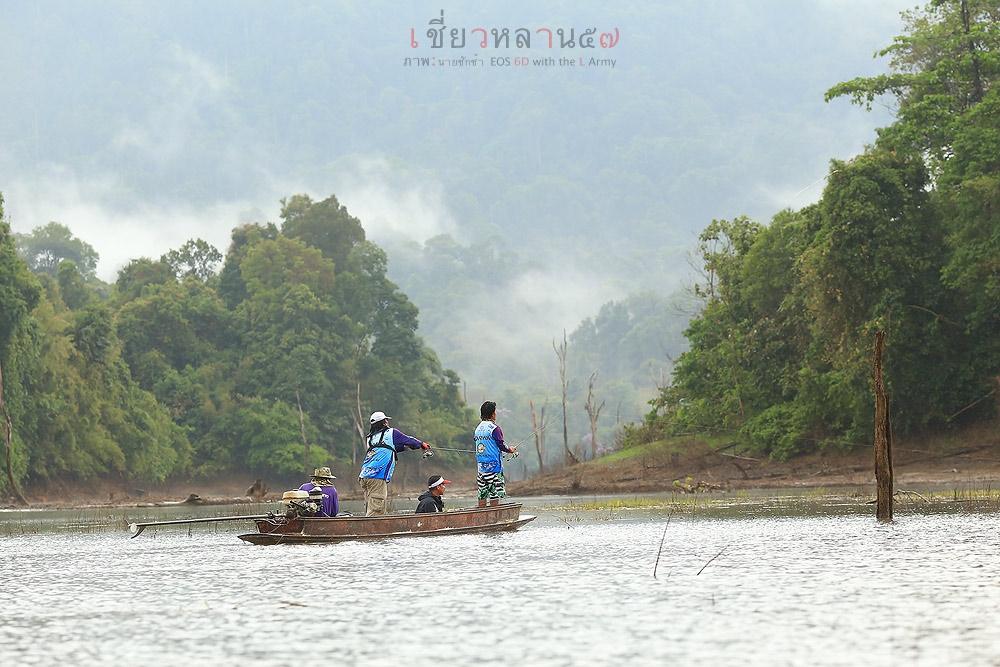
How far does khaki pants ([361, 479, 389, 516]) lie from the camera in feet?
84.8

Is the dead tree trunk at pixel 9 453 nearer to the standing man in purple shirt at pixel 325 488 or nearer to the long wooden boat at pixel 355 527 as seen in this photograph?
the standing man in purple shirt at pixel 325 488

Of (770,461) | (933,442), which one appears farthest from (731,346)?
(933,442)

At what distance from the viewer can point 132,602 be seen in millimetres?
15297

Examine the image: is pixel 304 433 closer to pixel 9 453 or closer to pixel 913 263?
pixel 9 453

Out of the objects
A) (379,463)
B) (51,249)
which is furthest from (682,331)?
(51,249)

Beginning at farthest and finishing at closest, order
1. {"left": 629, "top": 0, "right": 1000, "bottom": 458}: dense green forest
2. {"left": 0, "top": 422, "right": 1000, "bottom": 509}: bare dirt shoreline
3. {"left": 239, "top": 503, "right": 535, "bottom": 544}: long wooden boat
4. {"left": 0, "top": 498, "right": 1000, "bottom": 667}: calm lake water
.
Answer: {"left": 629, "top": 0, "right": 1000, "bottom": 458}: dense green forest → {"left": 0, "top": 422, "right": 1000, "bottom": 509}: bare dirt shoreline → {"left": 239, "top": 503, "right": 535, "bottom": 544}: long wooden boat → {"left": 0, "top": 498, "right": 1000, "bottom": 667}: calm lake water

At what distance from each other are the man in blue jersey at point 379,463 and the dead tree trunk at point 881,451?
29.3 ft

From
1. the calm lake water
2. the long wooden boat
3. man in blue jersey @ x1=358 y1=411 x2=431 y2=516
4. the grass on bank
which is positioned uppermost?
the grass on bank

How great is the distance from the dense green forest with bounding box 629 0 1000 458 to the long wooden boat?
29858 millimetres

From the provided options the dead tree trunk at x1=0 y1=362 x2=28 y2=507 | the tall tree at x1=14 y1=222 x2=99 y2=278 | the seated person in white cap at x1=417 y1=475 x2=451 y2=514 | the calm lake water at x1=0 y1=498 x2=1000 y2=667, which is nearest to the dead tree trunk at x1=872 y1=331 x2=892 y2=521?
the calm lake water at x1=0 y1=498 x2=1000 y2=667

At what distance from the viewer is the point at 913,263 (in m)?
51.4

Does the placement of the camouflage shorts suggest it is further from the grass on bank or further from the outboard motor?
the grass on bank

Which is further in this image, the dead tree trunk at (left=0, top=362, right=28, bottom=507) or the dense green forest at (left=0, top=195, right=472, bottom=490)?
the dense green forest at (left=0, top=195, right=472, bottom=490)

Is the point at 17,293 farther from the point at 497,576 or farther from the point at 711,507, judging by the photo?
the point at 497,576
